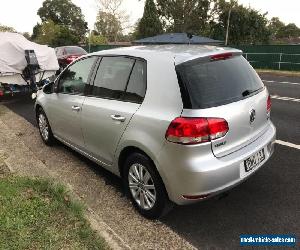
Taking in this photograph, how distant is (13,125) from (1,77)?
9.30ft

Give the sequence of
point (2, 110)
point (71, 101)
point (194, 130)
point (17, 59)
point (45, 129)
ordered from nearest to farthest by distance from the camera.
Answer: point (194, 130), point (71, 101), point (45, 129), point (2, 110), point (17, 59)

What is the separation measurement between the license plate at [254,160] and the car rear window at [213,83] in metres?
0.60

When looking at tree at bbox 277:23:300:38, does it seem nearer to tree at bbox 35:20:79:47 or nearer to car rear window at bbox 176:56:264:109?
tree at bbox 35:20:79:47

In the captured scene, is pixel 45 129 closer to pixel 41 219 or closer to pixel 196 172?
pixel 41 219

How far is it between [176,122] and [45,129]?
3.73 m

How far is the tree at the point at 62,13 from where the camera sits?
290ft

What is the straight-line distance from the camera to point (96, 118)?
14.3 feet

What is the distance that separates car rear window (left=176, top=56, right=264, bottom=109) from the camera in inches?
132

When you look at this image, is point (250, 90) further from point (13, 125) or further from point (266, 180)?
point (13, 125)

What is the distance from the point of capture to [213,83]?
3537mm

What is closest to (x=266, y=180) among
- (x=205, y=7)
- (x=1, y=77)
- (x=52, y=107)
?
(x=52, y=107)

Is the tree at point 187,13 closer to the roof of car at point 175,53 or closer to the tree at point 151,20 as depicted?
the tree at point 151,20

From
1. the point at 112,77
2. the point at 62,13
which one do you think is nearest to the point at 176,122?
the point at 112,77

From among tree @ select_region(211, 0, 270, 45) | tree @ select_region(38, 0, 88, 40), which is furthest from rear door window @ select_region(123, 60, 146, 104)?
tree @ select_region(38, 0, 88, 40)
